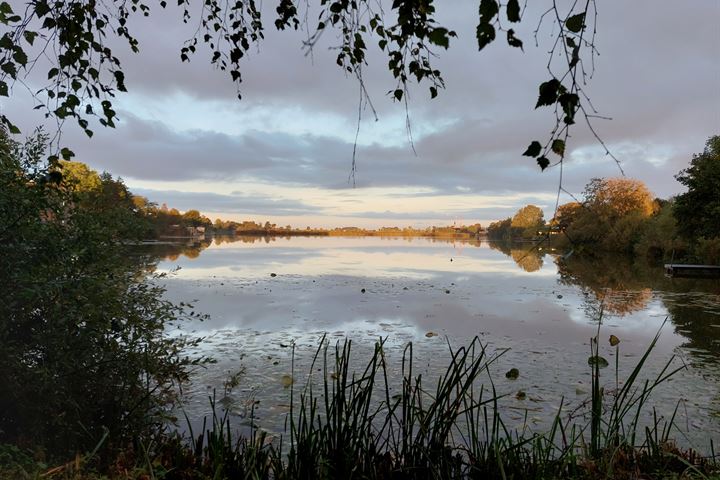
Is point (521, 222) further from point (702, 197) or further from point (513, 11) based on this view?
point (513, 11)

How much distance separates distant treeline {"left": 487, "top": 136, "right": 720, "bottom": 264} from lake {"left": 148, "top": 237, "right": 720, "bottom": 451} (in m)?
3.24

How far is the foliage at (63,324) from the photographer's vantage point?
166 inches

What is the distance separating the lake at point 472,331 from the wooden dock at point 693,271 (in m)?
4.07

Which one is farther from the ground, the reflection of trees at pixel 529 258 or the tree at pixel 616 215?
the tree at pixel 616 215

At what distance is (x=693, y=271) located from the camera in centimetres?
2964

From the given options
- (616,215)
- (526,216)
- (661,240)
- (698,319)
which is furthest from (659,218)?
(526,216)

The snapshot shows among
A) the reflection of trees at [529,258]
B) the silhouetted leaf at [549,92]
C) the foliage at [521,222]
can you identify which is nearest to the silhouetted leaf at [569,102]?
the silhouetted leaf at [549,92]

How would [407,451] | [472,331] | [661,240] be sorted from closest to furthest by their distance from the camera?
1. [407,451]
2. [472,331]
3. [661,240]

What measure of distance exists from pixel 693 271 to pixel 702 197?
4.94m

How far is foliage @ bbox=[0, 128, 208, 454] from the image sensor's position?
4.22 metres

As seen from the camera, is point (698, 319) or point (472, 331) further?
point (698, 319)

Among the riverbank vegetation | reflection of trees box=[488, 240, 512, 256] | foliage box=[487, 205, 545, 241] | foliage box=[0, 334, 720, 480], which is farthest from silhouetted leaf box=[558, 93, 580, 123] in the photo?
foliage box=[487, 205, 545, 241]

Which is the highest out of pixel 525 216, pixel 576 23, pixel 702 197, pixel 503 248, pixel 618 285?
pixel 525 216

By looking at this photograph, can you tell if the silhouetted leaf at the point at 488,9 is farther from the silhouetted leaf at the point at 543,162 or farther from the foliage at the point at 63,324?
the foliage at the point at 63,324
